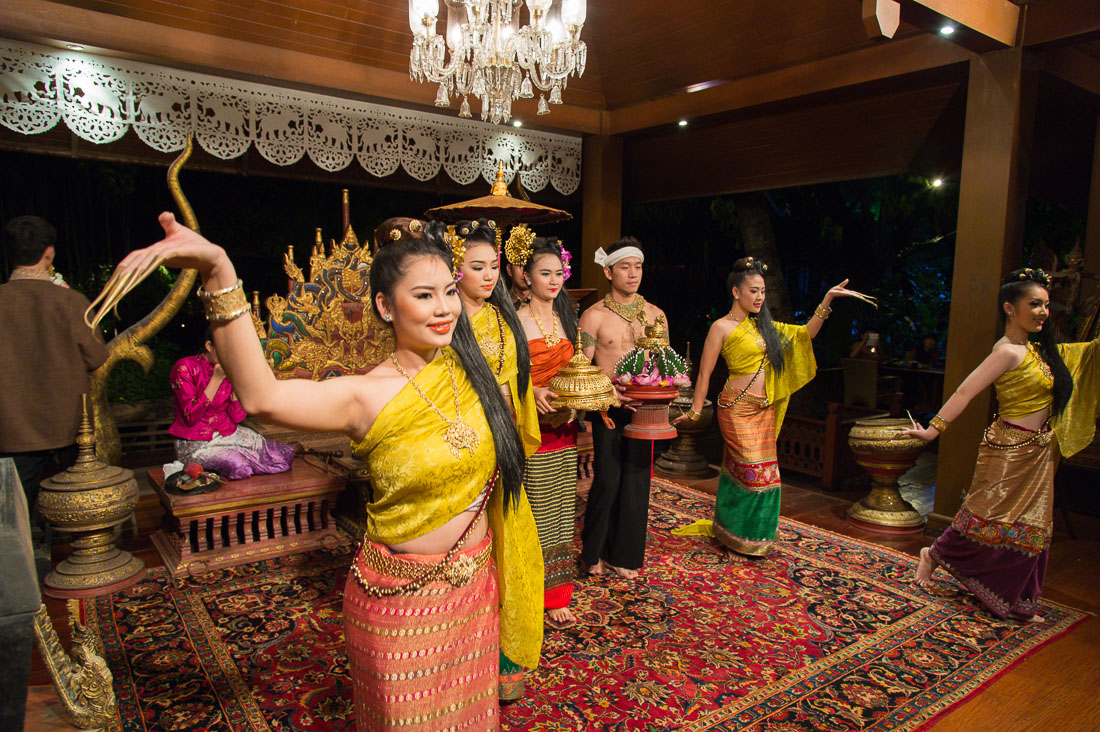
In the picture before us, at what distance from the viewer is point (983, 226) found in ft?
14.1

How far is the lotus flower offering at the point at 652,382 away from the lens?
3.56 m

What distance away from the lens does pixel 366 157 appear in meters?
5.71

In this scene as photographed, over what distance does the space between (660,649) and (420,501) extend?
1.91 metres

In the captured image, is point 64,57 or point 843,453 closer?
point 64,57

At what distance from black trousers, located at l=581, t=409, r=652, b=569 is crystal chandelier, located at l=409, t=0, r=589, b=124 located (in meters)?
2.02

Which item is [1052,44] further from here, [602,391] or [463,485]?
[463,485]

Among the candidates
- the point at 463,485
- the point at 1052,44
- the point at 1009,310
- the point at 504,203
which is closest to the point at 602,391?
the point at 463,485

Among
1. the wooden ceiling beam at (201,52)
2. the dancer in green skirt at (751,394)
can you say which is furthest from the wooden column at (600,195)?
the dancer in green skirt at (751,394)

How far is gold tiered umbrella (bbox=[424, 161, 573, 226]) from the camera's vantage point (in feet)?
14.2

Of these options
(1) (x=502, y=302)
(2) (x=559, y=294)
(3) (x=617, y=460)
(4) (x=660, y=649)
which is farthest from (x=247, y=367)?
(3) (x=617, y=460)

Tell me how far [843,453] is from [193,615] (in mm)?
4945

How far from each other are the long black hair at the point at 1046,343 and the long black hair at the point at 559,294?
225 cm

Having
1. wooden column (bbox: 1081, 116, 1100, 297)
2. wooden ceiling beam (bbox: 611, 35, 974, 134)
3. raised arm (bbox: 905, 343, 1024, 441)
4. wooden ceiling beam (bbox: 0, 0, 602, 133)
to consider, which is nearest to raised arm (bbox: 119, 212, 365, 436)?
raised arm (bbox: 905, 343, 1024, 441)

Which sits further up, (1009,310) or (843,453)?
(1009,310)
